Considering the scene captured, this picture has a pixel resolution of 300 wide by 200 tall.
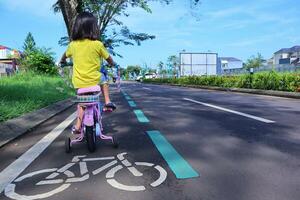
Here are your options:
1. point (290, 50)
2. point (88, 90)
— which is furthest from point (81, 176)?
point (290, 50)

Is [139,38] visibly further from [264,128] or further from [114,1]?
[264,128]

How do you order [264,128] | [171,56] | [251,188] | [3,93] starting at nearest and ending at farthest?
[251,188] < [264,128] < [3,93] < [171,56]

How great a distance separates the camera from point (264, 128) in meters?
6.62

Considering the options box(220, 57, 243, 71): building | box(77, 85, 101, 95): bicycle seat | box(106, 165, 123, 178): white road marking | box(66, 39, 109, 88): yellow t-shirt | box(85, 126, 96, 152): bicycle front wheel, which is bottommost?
box(220, 57, 243, 71): building

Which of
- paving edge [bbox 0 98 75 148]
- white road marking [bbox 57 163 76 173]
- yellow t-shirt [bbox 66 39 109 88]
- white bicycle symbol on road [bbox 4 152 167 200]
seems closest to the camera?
white bicycle symbol on road [bbox 4 152 167 200]

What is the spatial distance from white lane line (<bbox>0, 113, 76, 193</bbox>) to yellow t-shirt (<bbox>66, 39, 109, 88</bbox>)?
3.43 ft

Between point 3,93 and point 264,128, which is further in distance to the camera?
point 3,93

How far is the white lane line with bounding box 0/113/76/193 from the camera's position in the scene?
4.02m

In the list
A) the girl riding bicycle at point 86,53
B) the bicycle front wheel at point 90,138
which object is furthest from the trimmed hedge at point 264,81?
the bicycle front wheel at point 90,138

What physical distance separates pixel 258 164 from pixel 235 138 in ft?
5.00

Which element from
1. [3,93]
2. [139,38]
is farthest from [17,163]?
[139,38]

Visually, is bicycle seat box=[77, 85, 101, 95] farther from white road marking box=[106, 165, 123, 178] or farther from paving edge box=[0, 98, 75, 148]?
paving edge box=[0, 98, 75, 148]

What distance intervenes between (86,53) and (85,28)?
327 millimetres

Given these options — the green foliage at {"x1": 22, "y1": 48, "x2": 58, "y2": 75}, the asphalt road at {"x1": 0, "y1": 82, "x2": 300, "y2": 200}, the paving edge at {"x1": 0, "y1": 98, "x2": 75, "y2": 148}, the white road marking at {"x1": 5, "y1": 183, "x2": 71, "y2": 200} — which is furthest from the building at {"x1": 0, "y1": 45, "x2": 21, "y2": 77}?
the white road marking at {"x1": 5, "y1": 183, "x2": 71, "y2": 200}
